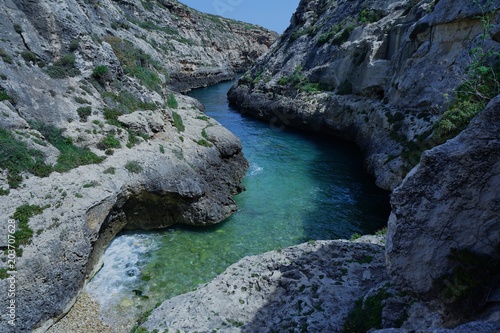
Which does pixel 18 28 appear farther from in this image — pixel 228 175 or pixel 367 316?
pixel 367 316

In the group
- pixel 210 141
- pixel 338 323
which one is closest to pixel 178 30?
pixel 210 141

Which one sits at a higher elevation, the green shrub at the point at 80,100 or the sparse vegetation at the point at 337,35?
the sparse vegetation at the point at 337,35

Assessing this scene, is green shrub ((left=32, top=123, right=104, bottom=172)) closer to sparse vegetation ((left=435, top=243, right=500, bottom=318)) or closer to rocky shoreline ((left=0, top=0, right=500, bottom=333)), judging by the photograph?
rocky shoreline ((left=0, top=0, right=500, bottom=333))

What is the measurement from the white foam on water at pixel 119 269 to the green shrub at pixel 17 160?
16.9ft

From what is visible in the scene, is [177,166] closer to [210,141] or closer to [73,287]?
[210,141]

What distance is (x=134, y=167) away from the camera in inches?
733

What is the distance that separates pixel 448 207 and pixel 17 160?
55.4ft

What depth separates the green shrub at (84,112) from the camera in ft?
65.3

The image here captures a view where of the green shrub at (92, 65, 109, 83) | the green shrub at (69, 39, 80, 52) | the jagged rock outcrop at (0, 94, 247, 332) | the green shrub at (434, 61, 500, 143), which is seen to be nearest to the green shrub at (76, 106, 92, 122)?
the jagged rock outcrop at (0, 94, 247, 332)

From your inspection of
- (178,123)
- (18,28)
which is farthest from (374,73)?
(18,28)

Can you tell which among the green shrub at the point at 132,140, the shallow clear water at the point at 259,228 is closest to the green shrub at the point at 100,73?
the green shrub at the point at 132,140

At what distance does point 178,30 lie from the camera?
8588cm

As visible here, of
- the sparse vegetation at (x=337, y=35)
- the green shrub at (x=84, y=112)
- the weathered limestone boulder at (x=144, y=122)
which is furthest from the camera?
the sparse vegetation at (x=337, y=35)

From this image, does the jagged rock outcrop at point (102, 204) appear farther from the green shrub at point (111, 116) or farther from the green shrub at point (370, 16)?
the green shrub at point (370, 16)
